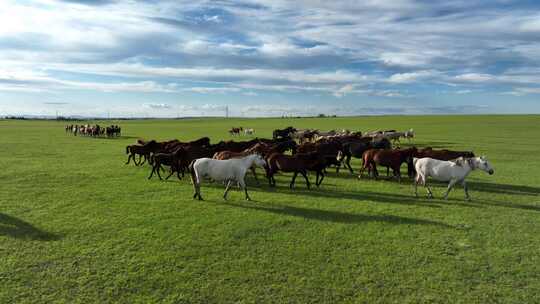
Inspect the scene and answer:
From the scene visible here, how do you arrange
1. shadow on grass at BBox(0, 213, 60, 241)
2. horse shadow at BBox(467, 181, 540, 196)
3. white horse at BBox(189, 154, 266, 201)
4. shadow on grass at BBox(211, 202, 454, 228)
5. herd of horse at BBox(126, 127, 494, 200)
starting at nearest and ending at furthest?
shadow on grass at BBox(0, 213, 60, 241)
shadow on grass at BBox(211, 202, 454, 228)
white horse at BBox(189, 154, 266, 201)
herd of horse at BBox(126, 127, 494, 200)
horse shadow at BBox(467, 181, 540, 196)

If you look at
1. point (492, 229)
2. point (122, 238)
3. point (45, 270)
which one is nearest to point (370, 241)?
point (492, 229)

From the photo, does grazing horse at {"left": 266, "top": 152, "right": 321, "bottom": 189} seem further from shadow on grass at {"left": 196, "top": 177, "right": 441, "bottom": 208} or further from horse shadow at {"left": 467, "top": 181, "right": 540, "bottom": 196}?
horse shadow at {"left": 467, "top": 181, "right": 540, "bottom": 196}

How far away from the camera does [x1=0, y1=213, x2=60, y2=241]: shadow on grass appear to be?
25.0 ft

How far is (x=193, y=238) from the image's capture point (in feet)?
24.9

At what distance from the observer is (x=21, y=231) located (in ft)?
26.0

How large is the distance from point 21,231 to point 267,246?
5.59 m

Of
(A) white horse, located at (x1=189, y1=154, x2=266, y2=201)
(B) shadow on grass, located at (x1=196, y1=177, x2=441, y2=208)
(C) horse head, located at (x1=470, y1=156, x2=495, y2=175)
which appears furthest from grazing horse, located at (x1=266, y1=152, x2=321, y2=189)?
(C) horse head, located at (x1=470, y1=156, x2=495, y2=175)

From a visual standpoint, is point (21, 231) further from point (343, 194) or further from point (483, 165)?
point (483, 165)

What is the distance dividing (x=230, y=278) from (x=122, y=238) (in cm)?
300

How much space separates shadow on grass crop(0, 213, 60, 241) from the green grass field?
0.16ft

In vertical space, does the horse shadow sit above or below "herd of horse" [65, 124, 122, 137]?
below

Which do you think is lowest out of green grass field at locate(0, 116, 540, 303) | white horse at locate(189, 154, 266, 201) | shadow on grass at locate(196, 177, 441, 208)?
green grass field at locate(0, 116, 540, 303)

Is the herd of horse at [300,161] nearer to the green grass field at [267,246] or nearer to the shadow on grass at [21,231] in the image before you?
the green grass field at [267,246]

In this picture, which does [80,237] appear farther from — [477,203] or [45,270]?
[477,203]
